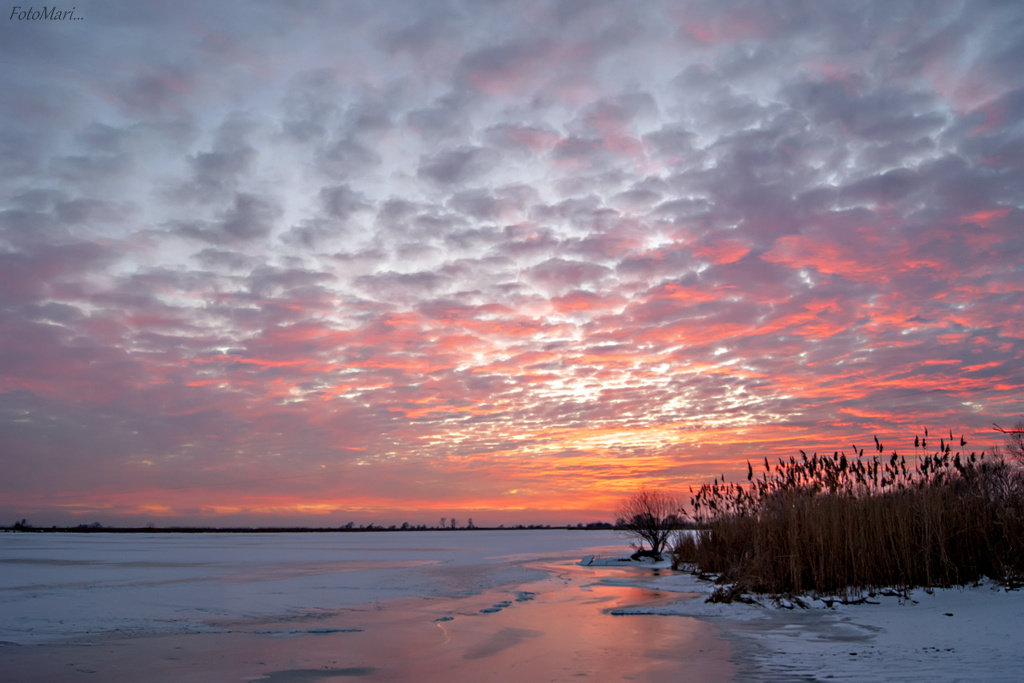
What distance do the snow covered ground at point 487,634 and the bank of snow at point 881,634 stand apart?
0.03m

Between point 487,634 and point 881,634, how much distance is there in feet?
16.8

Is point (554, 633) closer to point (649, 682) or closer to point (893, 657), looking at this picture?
point (649, 682)

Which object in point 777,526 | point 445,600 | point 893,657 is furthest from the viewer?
point 445,600

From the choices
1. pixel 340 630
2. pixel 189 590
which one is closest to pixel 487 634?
pixel 340 630

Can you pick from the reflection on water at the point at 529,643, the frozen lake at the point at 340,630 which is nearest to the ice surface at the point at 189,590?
the frozen lake at the point at 340,630

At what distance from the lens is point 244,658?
777 centimetres

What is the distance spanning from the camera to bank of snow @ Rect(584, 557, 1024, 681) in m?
6.41

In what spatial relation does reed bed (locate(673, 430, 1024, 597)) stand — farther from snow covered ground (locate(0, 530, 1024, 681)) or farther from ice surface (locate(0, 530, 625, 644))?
ice surface (locate(0, 530, 625, 644))

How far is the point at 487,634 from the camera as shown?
9.64m

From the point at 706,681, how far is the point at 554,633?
375 centimetres

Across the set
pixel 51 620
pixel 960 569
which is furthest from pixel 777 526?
pixel 51 620

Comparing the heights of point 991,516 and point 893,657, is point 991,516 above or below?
above

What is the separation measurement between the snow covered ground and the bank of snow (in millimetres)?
31

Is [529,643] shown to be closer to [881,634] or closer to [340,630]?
[340,630]
